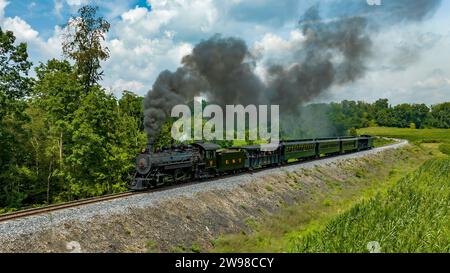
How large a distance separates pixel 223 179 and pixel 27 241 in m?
14.5

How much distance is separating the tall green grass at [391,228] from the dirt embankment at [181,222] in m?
3.87

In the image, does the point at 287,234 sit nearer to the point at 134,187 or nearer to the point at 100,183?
the point at 134,187

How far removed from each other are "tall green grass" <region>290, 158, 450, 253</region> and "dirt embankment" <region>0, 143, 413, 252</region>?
3.87 m

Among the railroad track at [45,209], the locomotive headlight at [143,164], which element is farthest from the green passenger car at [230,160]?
the railroad track at [45,209]

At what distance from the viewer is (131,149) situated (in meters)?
40.3

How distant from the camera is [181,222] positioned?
1722cm

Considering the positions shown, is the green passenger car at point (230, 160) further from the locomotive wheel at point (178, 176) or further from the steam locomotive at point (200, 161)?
the locomotive wheel at point (178, 176)

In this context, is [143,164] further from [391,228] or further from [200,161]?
[391,228]

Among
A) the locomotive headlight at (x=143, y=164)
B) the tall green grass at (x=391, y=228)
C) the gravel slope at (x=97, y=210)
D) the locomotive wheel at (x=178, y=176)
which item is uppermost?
the locomotive headlight at (x=143, y=164)

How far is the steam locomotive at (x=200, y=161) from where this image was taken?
21016mm

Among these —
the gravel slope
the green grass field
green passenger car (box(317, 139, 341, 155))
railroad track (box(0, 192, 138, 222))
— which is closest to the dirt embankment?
the gravel slope

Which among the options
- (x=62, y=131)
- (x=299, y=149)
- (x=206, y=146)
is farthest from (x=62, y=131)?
(x=299, y=149)

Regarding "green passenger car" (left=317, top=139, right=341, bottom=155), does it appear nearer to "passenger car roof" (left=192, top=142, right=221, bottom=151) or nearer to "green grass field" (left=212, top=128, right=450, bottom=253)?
"green grass field" (left=212, top=128, right=450, bottom=253)
